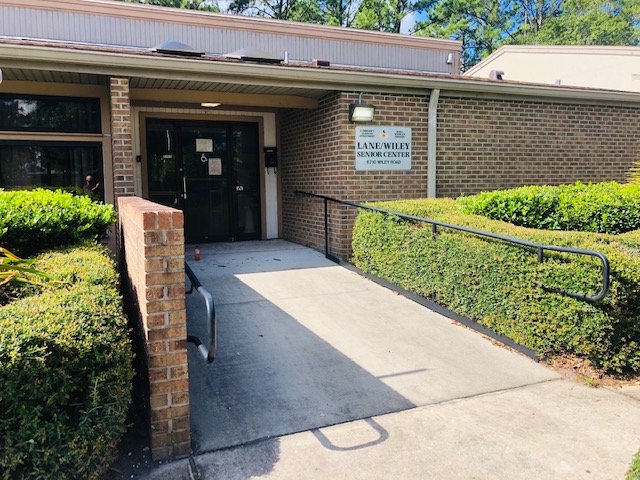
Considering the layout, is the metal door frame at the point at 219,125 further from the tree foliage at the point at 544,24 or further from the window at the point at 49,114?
the tree foliage at the point at 544,24

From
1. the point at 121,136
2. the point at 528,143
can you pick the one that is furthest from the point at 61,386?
the point at 528,143

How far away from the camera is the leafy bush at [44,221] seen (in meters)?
4.19

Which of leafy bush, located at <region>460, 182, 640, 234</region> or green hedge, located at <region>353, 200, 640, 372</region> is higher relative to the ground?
leafy bush, located at <region>460, 182, 640, 234</region>

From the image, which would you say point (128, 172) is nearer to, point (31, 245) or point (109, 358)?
point (31, 245)

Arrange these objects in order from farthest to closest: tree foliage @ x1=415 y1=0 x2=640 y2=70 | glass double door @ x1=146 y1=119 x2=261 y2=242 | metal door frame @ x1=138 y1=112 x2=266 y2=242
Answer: tree foliage @ x1=415 y1=0 x2=640 y2=70
glass double door @ x1=146 y1=119 x2=261 y2=242
metal door frame @ x1=138 y1=112 x2=266 y2=242

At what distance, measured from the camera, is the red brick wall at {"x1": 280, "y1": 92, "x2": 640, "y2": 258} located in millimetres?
7910

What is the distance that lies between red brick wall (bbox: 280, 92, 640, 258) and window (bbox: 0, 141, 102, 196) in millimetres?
3368

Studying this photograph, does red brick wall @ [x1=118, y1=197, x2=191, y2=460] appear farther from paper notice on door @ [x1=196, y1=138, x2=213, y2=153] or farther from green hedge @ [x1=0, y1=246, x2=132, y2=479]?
paper notice on door @ [x1=196, y1=138, x2=213, y2=153]

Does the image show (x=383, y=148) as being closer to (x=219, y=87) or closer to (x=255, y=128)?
(x=219, y=87)

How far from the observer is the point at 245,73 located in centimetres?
693

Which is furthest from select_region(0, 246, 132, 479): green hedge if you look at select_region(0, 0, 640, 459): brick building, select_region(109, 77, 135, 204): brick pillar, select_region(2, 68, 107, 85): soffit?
select_region(2, 68, 107, 85): soffit

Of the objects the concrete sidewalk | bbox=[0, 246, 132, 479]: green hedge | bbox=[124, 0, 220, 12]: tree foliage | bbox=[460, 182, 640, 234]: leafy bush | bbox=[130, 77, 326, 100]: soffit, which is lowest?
the concrete sidewalk

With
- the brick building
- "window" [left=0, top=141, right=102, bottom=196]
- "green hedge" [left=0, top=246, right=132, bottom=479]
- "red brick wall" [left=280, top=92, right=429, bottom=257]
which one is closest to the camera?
"green hedge" [left=0, top=246, right=132, bottom=479]

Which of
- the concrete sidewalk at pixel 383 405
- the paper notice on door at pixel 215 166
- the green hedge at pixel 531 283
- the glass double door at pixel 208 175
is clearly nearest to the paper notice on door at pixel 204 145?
the glass double door at pixel 208 175
